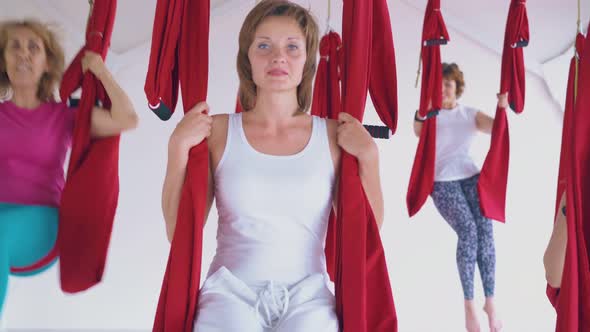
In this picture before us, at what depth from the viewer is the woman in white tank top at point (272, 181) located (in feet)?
5.02

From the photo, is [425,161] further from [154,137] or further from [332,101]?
[154,137]

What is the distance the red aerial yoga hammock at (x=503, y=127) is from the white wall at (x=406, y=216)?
158 cm

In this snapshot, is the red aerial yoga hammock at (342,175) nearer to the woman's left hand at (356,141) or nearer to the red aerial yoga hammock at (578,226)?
the woman's left hand at (356,141)

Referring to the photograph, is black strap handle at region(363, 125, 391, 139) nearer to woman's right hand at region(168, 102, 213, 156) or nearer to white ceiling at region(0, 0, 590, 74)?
woman's right hand at region(168, 102, 213, 156)

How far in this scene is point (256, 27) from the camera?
5.88ft

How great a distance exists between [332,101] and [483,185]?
1226 mm

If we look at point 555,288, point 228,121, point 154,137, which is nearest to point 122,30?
point 154,137

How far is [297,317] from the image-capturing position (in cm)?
148

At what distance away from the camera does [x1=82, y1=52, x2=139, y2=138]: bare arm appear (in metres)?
2.10

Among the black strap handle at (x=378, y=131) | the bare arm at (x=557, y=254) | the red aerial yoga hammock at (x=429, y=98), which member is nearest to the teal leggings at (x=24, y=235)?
the black strap handle at (x=378, y=131)

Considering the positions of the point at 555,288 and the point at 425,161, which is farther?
the point at 425,161

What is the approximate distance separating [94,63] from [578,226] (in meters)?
1.58

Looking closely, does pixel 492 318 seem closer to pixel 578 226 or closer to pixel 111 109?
pixel 578 226

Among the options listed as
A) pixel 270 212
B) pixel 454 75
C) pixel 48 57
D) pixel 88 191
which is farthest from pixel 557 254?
pixel 454 75
